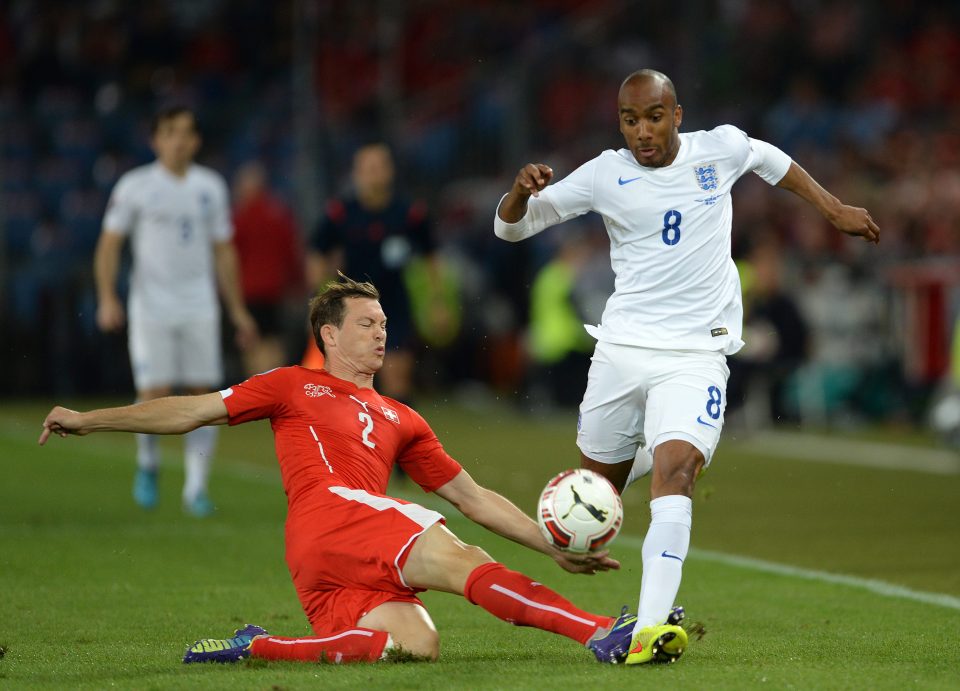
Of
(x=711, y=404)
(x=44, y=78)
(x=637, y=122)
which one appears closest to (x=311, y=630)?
(x=711, y=404)

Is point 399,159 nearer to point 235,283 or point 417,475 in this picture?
point 235,283

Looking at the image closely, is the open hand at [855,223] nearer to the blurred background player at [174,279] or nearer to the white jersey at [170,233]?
the blurred background player at [174,279]

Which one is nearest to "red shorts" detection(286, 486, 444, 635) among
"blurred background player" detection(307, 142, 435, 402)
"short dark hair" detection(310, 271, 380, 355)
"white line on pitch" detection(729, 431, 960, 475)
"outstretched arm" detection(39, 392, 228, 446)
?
"outstretched arm" detection(39, 392, 228, 446)

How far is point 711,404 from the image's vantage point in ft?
20.1

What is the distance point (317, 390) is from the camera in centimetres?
598

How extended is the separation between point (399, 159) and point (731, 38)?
4.73 m

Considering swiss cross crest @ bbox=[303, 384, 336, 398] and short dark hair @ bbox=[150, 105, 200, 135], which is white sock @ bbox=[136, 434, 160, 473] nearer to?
short dark hair @ bbox=[150, 105, 200, 135]

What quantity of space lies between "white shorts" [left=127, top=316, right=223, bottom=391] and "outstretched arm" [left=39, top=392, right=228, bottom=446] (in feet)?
16.6

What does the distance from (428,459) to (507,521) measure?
0.43 meters

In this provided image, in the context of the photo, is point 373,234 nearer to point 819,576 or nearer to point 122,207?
point 122,207

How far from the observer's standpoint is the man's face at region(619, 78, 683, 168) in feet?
20.4

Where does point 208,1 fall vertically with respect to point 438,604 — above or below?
above

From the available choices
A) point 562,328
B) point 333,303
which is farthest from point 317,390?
point 562,328

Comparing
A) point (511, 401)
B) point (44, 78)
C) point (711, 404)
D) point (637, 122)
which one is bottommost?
point (511, 401)
